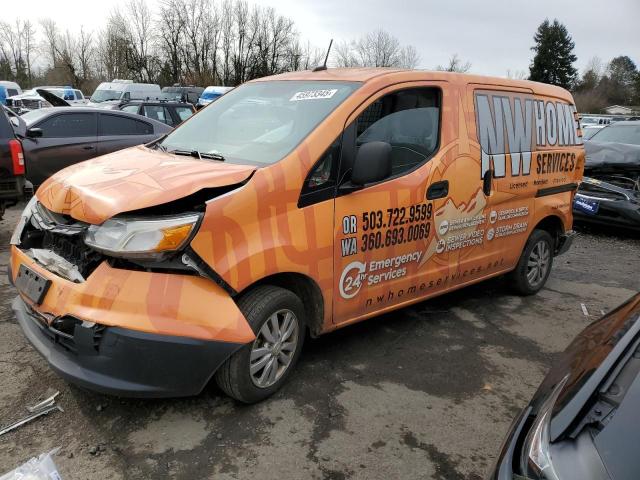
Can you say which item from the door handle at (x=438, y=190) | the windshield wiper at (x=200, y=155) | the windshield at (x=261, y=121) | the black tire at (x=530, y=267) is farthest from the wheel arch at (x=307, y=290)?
the black tire at (x=530, y=267)

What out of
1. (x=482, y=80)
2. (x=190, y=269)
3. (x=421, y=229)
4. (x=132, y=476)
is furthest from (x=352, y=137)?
(x=132, y=476)

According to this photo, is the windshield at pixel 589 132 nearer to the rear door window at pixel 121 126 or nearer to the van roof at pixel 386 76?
the van roof at pixel 386 76

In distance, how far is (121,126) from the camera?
30.1 ft

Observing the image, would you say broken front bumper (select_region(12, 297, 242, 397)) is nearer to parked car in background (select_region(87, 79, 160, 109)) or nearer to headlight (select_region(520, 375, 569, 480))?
headlight (select_region(520, 375, 569, 480))

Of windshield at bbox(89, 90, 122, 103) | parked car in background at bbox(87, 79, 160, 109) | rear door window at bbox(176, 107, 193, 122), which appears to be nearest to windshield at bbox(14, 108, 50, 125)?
rear door window at bbox(176, 107, 193, 122)

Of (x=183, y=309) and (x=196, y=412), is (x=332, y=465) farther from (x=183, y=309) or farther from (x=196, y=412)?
(x=183, y=309)

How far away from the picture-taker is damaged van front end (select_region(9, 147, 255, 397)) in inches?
99.6

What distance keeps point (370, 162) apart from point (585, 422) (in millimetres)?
1854

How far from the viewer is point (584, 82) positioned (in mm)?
65375

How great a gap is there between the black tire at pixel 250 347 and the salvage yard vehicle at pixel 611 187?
712 centimetres

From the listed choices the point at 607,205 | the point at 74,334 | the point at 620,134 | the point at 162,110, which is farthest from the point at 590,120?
the point at 74,334

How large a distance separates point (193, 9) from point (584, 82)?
46.1 meters

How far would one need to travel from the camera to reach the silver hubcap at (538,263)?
17.4 ft

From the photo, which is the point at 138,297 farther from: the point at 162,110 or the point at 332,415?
the point at 162,110
